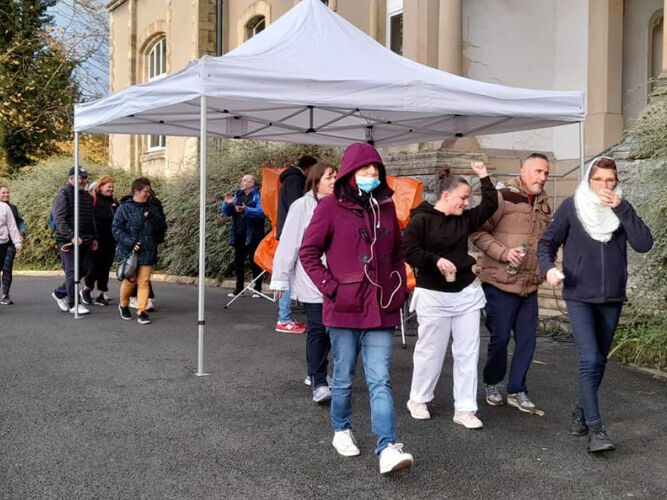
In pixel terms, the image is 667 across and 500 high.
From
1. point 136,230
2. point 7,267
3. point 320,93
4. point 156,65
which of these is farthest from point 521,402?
point 156,65

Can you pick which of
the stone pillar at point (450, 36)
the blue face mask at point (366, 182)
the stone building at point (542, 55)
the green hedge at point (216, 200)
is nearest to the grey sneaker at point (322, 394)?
the blue face mask at point (366, 182)

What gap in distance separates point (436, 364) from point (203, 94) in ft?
9.73

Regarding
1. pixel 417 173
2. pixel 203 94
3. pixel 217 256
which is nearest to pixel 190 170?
pixel 217 256

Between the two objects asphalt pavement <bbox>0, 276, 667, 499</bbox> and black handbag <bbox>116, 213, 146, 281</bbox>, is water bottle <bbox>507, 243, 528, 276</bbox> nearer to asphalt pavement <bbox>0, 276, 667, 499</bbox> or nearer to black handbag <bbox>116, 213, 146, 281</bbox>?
asphalt pavement <bbox>0, 276, 667, 499</bbox>

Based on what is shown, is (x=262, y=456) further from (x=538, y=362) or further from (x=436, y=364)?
(x=538, y=362)

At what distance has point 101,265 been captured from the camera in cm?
1177

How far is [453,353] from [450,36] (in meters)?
8.83

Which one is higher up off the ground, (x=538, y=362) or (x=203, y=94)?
(x=203, y=94)

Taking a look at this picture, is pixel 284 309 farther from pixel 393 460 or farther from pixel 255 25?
pixel 255 25

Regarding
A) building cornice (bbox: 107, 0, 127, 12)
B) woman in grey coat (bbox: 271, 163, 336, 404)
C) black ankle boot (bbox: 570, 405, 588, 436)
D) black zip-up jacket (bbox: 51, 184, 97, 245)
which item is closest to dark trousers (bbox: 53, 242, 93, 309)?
black zip-up jacket (bbox: 51, 184, 97, 245)

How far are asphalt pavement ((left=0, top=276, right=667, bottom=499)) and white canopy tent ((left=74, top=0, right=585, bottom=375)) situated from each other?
3.01 ft

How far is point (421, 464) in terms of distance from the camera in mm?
4688

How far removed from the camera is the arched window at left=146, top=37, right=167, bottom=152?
2584cm

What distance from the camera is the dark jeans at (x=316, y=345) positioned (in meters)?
6.03
